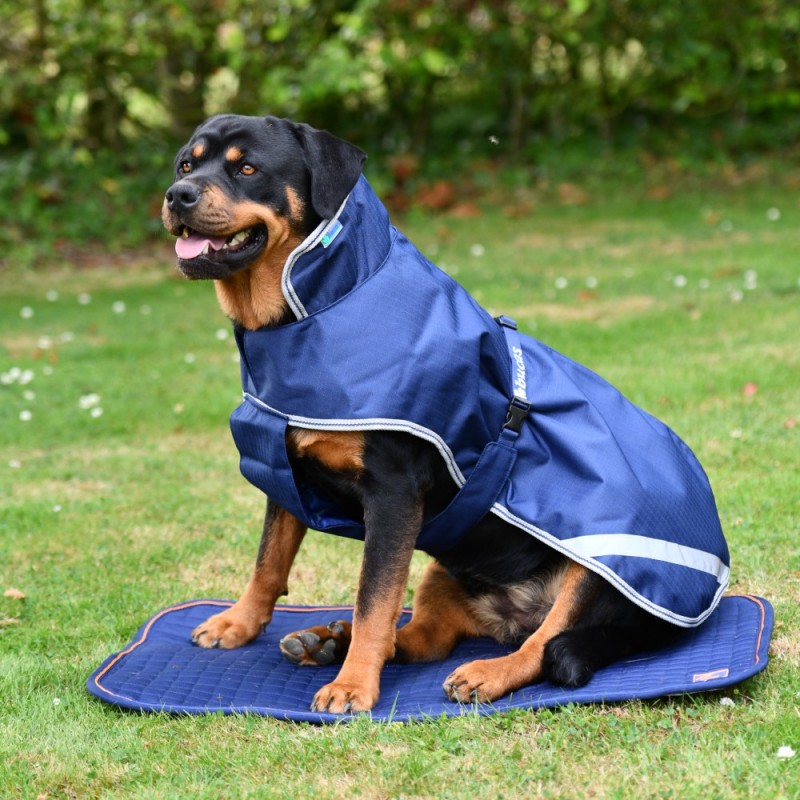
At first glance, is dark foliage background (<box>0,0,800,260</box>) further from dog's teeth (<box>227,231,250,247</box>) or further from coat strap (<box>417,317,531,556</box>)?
coat strap (<box>417,317,531,556</box>)

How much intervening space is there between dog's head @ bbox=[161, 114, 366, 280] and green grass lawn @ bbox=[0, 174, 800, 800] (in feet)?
4.88

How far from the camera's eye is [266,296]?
145 inches

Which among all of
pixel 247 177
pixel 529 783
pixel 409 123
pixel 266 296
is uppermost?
pixel 247 177

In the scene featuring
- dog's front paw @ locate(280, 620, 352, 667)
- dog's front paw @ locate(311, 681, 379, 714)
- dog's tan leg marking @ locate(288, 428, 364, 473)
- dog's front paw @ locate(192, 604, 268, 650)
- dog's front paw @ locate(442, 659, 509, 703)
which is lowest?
dog's front paw @ locate(192, 604, 268, 650)

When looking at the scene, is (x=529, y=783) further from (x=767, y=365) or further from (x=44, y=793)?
(x=767, y=365)

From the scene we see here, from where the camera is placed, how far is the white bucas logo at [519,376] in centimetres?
385

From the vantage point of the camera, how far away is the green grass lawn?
10.6 ft

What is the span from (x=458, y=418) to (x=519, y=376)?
37 cm

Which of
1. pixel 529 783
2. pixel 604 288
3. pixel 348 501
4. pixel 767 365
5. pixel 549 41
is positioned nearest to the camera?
pixel 529 783

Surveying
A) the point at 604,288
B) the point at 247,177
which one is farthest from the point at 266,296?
the point at 604,288

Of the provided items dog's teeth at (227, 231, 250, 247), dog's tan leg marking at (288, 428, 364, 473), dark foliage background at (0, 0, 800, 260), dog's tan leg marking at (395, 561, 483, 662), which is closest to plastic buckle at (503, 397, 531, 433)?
dog's tan leg marking at (288, 428, 364, 473)

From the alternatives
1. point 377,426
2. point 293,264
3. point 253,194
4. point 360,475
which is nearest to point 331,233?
point 293,264

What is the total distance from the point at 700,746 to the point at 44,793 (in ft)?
6.03

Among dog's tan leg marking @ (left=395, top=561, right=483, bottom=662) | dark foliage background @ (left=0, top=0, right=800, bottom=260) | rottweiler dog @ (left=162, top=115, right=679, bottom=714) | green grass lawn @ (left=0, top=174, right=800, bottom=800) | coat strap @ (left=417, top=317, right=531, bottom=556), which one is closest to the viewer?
green grass lawn @ (left=0, top=174, right=800, bottom=800)
